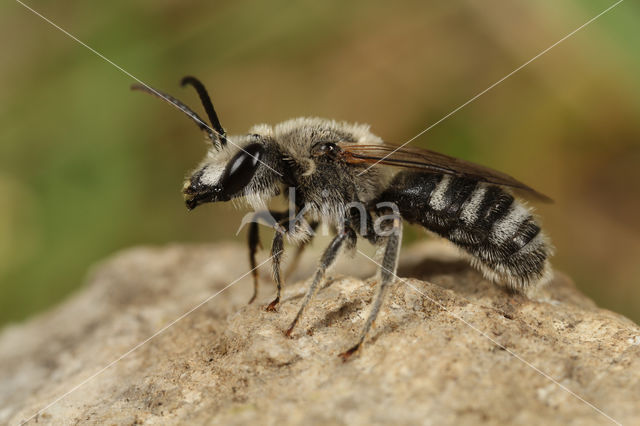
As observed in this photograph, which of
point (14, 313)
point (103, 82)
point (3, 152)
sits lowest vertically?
point (14, 313)

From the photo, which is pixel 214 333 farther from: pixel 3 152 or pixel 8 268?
pixel 3 152

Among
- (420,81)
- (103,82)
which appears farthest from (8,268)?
(420,81)

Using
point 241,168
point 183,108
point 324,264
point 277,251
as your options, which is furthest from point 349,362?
point 183,108

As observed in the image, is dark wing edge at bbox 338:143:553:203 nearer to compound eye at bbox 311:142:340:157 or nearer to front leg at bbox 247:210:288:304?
compound eye at bbox 311:142:340:157

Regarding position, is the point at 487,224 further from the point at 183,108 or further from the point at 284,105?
the point at 284,105

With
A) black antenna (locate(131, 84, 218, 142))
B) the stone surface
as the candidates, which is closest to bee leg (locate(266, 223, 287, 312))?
the stone surface

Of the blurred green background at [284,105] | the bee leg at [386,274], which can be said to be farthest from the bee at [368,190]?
the blurred green background at [284,105]
